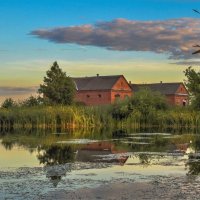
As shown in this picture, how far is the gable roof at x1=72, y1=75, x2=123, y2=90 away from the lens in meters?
80.5

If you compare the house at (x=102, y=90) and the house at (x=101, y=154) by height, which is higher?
the house at (x=102, y=90)

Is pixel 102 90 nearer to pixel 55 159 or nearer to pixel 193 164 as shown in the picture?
pixel 55 159

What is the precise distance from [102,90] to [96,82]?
2797 millimetres

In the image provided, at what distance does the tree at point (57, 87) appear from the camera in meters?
58.0

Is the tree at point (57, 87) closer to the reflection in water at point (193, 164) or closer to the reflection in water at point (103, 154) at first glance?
the reflection in water at point (103, 154)

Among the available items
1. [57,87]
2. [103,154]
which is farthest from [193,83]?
[103,154]

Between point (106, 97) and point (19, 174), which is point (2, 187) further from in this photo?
point (106, 97)

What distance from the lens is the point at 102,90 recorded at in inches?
3157

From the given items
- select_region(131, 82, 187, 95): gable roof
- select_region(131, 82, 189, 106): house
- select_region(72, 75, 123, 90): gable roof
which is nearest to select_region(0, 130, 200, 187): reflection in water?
select_region(72, 75, 123, 90): gable roof

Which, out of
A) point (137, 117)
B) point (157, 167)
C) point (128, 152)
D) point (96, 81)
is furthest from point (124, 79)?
point (157, 167)

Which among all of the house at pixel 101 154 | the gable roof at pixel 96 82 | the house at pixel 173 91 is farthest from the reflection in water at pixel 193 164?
the house at pixel 173 91

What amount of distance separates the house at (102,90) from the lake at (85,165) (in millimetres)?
54004

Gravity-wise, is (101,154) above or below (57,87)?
below

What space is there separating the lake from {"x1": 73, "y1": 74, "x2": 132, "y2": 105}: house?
54.0 m
